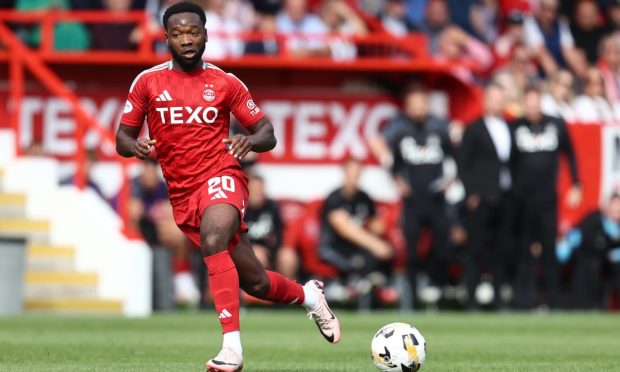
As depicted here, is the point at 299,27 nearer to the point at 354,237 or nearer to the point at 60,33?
the point at 60,33

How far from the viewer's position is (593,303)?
1786 cm

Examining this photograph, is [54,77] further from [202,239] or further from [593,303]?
[202,239]

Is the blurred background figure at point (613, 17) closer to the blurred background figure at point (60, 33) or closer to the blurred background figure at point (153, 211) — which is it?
the blurred background figure at point (153, 211)

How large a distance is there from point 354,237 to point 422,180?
3.48 feet

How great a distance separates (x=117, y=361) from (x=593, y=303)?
965cm

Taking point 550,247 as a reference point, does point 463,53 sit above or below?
above

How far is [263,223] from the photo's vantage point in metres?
17.4

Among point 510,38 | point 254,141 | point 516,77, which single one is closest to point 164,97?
point 254,141

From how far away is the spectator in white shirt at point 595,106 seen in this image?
763 inches

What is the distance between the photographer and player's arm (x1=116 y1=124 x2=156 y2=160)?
26.8ft

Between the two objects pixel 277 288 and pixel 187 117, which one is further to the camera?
pixel 277 288

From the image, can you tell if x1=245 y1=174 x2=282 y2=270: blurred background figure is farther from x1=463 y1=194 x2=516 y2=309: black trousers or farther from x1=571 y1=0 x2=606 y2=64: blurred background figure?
x1=571 y1=0 x2=606 y2=64: blurred background figure

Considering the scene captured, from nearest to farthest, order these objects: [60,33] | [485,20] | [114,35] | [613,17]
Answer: [60,33], [114,35], [485,20], [613,17]

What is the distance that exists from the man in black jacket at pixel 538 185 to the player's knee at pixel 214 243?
30.4 ft
